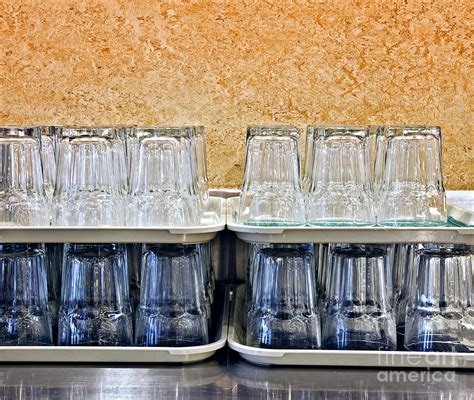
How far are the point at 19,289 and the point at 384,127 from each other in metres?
0.84

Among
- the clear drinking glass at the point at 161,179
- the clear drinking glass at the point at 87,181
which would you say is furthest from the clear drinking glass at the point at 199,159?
the clear drinking glass at the point at 87,181

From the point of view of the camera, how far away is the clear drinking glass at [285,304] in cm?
144

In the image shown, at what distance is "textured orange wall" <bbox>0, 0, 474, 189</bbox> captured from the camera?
1912 millimetres

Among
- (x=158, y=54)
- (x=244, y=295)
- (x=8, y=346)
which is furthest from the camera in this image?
(x=158, y=54)

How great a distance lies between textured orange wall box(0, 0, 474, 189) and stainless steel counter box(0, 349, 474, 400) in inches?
29.0

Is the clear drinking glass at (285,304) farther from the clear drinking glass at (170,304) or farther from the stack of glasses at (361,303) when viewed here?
the clear drinking glass at (170,304)

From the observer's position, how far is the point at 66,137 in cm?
146

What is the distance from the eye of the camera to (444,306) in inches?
57.1

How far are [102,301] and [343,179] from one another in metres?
0.56

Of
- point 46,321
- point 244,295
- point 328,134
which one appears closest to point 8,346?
point 46,321

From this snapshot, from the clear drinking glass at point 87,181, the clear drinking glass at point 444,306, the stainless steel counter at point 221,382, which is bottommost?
the stainless steel counter at point 221,382

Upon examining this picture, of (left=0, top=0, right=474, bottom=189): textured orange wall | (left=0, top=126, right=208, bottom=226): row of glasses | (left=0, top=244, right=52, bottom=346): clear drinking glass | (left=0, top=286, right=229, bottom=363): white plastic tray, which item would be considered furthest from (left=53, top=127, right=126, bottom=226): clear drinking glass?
(left=0, top=0, right=474, bottom=189): textured orange wall

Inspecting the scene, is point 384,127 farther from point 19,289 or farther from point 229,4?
point 19,289

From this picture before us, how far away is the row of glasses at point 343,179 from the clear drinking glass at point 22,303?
Answer: 0.45 meters
